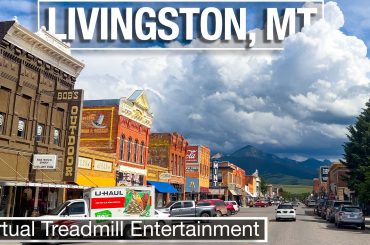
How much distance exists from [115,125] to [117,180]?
16.1ft

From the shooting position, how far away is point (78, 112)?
28797 millimetres

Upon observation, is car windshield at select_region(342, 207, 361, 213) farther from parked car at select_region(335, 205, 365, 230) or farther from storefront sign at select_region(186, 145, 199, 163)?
storefront sign at select_region(186, 145, 199, 163)

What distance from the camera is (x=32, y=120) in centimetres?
2680

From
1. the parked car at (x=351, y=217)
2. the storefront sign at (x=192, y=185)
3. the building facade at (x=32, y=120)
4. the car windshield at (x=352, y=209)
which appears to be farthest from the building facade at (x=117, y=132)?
the storefront sign at (x=192, y=185)

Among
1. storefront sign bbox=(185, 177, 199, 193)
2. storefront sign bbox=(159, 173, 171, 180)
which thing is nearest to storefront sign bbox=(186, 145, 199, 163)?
storefront sign bbox=(185, 177, 199, 193)

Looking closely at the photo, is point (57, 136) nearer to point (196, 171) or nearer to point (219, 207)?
point (219, 207)

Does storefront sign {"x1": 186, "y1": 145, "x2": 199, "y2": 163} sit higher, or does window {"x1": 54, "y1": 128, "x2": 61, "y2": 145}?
storefront sign {"x1": 186, "y1": 145, "x2": 199, "y2": 163}

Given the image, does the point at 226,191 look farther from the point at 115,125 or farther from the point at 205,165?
the point at 115,125

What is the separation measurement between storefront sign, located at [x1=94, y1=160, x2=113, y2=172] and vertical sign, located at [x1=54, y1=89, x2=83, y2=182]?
600 cm

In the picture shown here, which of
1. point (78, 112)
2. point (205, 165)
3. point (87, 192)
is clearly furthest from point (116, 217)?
point (205, 165)

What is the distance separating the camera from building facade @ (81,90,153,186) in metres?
39.6

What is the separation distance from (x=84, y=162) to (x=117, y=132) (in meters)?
7.14

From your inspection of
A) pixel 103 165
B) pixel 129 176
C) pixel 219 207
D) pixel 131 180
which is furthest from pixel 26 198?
pixel 219 207

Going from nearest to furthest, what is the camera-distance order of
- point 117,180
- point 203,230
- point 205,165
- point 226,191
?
point 203,230 → point 117,180 → point 205,165 → point 226,191
